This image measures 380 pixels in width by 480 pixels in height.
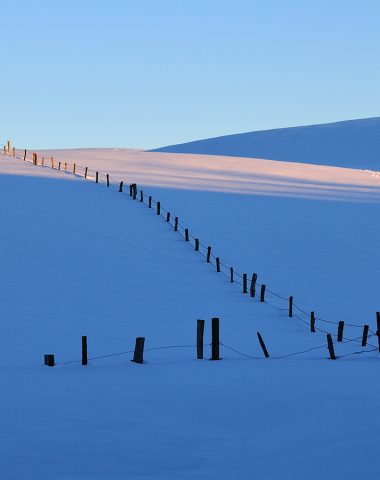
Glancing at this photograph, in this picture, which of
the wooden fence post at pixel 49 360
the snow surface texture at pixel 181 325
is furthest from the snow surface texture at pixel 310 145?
the wooden fence post at pixel 49 360

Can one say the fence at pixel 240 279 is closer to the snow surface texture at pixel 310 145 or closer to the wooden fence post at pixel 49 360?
the wooden fence post at pixel 49 360

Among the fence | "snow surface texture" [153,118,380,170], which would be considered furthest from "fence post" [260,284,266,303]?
"snow surface texture" [153,118,380,170]

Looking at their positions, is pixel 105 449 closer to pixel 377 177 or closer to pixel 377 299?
pixel 377 299

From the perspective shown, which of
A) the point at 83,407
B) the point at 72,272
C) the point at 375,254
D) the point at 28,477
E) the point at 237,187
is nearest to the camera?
the point at 28,477

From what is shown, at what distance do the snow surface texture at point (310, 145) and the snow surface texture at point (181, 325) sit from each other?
49.1 meters

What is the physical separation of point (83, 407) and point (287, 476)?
389cm

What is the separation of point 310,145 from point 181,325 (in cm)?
9819

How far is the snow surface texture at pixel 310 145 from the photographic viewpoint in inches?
4363

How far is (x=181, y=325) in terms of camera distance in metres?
24.2

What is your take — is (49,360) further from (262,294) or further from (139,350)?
(262,294)

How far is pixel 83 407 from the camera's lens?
11898 mm

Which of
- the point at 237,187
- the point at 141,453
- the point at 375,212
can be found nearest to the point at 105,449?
the point at 141,453

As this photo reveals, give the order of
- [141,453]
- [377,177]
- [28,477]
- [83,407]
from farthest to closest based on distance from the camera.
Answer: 1. [377,177]
2. [83,407]
3. [141,453]
4. [28,477]

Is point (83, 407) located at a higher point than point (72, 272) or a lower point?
lower
